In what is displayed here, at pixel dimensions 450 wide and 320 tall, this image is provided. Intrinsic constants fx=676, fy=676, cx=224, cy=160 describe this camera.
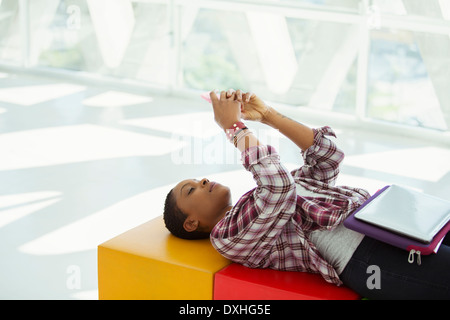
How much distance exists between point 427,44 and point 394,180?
5.34 ft

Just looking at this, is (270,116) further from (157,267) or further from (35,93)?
(35,93)

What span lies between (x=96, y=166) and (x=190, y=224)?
7.88 feet

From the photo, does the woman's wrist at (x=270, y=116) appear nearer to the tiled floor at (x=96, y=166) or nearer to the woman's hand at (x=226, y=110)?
the woman's hand at (x=226, y=110)

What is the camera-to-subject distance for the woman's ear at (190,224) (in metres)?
2.41

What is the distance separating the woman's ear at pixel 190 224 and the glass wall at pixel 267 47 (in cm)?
380

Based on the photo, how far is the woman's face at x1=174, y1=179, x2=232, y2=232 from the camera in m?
2.39

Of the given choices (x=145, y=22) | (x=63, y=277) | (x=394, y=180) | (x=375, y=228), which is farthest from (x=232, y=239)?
(x=145, y=22)

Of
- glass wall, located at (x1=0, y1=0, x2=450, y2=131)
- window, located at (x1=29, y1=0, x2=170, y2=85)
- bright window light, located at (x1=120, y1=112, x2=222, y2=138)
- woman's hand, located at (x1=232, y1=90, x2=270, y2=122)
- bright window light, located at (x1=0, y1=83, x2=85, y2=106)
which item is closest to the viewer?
woman's hand, located at (x1=232, y1=90, x2=270, y2=122)

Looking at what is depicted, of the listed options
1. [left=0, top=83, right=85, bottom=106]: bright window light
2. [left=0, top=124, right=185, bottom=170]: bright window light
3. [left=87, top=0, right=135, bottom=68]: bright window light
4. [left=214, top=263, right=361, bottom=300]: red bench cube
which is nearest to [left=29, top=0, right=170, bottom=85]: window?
[left=87, top=0, right=135, bottom=68]: bright window light

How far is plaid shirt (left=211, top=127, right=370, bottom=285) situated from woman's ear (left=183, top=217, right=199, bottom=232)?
106mm

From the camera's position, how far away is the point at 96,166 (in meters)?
4.69

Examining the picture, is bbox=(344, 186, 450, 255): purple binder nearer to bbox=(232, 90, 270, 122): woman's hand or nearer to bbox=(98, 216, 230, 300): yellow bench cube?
bbox=(98, 216, 230, 300): yellow bench cube

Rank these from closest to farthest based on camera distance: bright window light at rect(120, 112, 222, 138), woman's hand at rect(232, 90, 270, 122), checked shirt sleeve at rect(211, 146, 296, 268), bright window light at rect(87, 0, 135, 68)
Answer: checked shirt sleeve at rect(211, 146, 296, 268) → woman's hand at rect(232, 90, 270, 122) → bright window light at rect(120, 112, 222, 138) → bright window light at rect(87, 0, 135, 68)

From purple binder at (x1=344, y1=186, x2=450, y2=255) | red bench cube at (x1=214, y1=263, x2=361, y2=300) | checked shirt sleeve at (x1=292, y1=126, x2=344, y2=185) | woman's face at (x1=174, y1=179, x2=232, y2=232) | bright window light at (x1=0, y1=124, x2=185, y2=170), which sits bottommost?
red bench cube at (x1=214, y1=263, x2=361, y2=300)
